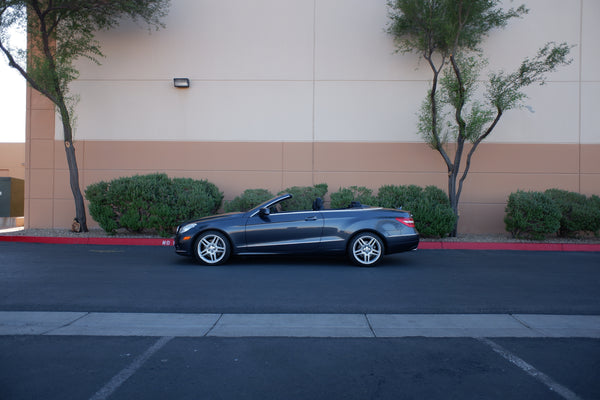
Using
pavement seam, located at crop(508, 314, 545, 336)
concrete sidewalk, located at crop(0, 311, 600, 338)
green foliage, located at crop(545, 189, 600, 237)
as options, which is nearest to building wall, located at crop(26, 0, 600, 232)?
green foliage, located at crop(545, 189, 600, 237)

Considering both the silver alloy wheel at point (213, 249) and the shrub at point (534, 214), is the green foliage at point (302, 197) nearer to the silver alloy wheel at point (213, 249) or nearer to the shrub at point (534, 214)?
the silver alloy wheel at point (213, 249)

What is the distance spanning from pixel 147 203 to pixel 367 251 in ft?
22.8

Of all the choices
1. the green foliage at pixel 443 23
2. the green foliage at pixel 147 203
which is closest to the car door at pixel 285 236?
the green foliage at pixel 147 203

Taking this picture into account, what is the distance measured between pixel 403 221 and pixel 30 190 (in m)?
12.7

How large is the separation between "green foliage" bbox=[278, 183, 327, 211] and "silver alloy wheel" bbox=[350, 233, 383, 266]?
13.2 feet

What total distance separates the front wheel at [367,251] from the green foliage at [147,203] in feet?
18.4

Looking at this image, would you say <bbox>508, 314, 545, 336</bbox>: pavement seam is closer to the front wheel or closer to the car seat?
the front wheel

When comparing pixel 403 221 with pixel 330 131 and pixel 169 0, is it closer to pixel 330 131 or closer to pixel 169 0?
pixel 330 131

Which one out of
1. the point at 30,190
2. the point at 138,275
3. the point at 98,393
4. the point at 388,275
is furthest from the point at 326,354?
the point at 30,190

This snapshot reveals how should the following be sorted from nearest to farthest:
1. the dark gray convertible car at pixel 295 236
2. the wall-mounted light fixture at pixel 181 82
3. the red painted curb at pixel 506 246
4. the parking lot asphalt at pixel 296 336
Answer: the parking lot asphalt at pixel 296 336, the dark gray convertible car at pixel 295 236, the red painted curb at pixel 506 246, the wall-mounted light fixture at pixel 181 82

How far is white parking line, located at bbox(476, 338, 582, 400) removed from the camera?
11.1ft

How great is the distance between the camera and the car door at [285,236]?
878 cm

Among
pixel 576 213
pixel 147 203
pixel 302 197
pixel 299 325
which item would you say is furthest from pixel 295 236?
pixel 576 213

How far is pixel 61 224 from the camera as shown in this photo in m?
15.2
